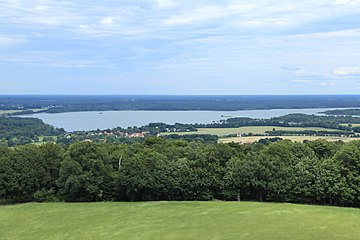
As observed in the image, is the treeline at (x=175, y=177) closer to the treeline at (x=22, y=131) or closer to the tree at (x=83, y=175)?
the tree at (x=83, y=175)

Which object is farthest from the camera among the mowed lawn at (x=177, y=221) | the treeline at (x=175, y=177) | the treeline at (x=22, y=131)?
the treeline at (x=22, y=131)

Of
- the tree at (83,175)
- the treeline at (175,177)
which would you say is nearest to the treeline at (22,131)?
the treeline at (175,177)

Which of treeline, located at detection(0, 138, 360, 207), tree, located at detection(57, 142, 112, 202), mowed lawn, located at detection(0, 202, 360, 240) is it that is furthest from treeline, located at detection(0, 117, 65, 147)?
mowed lawn, located at detection(0, 202, 360, 240)

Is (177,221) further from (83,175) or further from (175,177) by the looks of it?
(83,175)

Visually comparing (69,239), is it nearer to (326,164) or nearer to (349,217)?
(349,217)

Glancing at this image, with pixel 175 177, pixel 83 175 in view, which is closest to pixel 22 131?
pixel 83 175

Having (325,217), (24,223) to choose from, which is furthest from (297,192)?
(24,223)

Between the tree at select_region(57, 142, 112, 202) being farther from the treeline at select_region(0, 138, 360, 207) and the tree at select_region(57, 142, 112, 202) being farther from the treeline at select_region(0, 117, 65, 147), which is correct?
the treeline at select_region(0, 117, 65, 147)
